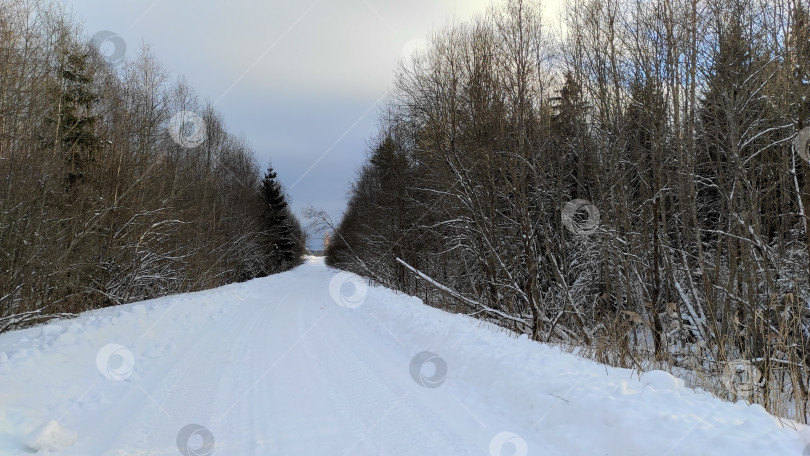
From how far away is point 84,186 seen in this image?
1245 cm

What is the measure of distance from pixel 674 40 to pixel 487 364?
9812 millimetres

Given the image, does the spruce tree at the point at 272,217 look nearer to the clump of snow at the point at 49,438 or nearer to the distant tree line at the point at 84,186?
the distant tree line at the point at 84,186

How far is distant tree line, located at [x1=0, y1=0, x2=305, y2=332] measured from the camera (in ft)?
28.5

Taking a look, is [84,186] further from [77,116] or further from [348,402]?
[348,402]

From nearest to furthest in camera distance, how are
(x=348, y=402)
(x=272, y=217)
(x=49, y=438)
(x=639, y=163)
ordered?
(x=49, y=438), (x=348, y=402), (x=639, y=163), (x=272, y=217)

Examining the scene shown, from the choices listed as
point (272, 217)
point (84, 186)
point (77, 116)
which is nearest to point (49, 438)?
point (84, 186)

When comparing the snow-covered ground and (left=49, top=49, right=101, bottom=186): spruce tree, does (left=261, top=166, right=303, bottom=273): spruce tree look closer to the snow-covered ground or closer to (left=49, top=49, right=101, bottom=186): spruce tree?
(left=49, top=49, right=101, bottom=186): spruce tree

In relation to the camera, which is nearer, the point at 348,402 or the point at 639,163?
the point at 348,402

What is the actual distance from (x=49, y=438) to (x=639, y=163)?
1269 centimetres

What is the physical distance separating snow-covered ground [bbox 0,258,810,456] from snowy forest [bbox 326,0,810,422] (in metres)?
2.40

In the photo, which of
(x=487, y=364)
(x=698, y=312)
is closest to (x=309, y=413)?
(x=487, y=364)

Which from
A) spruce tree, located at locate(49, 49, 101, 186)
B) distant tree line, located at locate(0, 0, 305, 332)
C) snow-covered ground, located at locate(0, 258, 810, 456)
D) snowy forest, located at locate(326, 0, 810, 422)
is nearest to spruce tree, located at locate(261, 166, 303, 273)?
distant tree line, located at locate(0, 0, 305, 332)

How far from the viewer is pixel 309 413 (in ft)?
14.3

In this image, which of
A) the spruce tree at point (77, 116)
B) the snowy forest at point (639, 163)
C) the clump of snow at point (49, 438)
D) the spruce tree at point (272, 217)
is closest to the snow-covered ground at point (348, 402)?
the clump of snow at point (49, 438)
